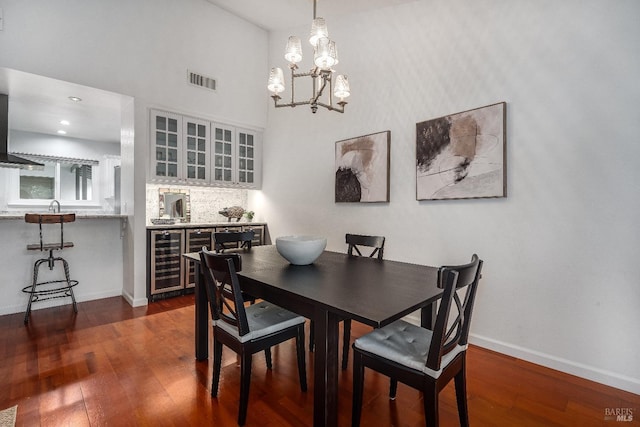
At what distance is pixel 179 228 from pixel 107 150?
14.6ft

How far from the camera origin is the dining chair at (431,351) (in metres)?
1.31

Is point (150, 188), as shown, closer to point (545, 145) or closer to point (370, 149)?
point (370, 149)

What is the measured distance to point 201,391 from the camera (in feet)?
6.48

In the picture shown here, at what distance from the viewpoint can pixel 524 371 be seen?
2252 mm

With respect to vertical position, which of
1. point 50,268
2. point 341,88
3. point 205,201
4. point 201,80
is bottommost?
point 50,268

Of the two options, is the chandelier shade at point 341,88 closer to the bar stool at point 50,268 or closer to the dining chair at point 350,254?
the dining chair at point 350,254

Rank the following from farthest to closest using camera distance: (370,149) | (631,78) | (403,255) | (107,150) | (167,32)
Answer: (107,150) < (167,32) < (370,149) < (403,255) < (631,78)

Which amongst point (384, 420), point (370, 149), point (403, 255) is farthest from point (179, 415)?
point (370, 149)

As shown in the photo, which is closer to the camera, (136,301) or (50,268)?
(50,268)

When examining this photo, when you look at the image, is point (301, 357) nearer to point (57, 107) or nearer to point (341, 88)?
point (341, 88)

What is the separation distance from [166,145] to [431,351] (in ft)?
12.7

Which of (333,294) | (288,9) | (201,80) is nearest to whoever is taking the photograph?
(333,294)

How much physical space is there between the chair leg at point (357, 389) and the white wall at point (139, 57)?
3075 mm

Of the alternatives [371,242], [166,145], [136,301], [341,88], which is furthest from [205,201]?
[341,88]
